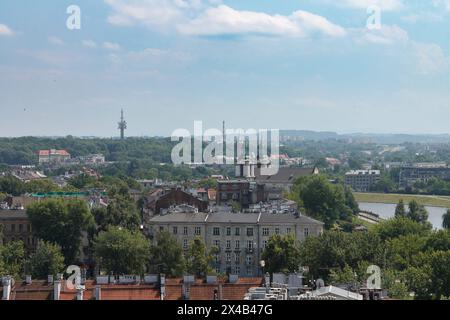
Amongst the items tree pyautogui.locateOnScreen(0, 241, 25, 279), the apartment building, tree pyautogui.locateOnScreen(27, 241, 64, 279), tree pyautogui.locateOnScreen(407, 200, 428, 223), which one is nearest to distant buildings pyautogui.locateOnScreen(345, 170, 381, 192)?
tree pyautogui.locateOnScreen(407, 200, 428, 223)

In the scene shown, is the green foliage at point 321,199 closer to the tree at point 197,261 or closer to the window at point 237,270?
the window at point 237,270

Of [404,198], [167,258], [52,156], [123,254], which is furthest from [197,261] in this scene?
[52,156]

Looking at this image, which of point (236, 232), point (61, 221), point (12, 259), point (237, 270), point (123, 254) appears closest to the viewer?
point (123, 254)

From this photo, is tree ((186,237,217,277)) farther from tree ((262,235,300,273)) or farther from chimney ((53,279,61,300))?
chimney ((53,279,61,300))

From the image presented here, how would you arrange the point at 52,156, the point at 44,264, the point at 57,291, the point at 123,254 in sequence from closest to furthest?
1. the point at 57,291
2. the point at 44,264
3. the point at 123,254
4. the point at 52,156

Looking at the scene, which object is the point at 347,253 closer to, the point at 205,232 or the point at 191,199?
the point at 205,232

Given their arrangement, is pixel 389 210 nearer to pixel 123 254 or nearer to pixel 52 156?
pixel 123 254
